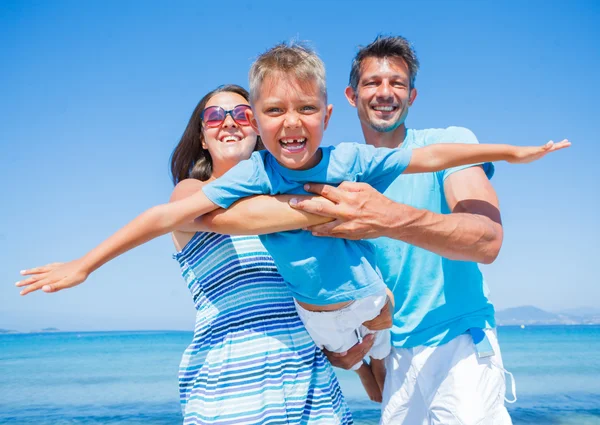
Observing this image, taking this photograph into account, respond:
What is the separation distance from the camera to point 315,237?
2.77 m

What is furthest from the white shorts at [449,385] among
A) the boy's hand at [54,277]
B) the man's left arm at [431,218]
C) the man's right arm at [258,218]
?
the boy's hand at [54,277]

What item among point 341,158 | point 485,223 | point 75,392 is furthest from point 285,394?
point 75,392

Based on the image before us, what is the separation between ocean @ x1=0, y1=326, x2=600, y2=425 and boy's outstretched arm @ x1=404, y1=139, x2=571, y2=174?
34.8 ft

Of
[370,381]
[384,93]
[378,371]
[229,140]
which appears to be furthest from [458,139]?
[370,381]

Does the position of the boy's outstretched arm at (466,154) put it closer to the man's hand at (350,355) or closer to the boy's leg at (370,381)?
the man's hand at (350,355)

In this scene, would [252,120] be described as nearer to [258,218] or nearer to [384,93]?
[258,218]

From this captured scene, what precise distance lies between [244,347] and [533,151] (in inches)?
72.6

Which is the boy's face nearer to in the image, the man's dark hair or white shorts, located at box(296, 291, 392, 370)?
white shorts, located at box(296, 291, 392, 370)

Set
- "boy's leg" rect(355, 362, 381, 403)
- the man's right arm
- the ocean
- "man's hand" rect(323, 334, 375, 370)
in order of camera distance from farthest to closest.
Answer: the ocean
"boy's leg" rect(355, 362, 381, 403)
"man's hand" rect(323, 334, 375, 370)
the man's right arm

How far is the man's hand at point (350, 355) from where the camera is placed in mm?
3066

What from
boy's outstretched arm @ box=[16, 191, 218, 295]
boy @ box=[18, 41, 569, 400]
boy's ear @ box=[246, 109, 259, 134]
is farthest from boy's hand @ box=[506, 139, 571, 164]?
boy's outstretched arm @ box=[16, 191, 218, 295]

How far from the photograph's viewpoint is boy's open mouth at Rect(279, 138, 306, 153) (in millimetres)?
2666

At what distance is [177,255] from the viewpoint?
3.09 meters

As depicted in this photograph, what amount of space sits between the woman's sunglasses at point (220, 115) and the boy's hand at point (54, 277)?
1.24 m
